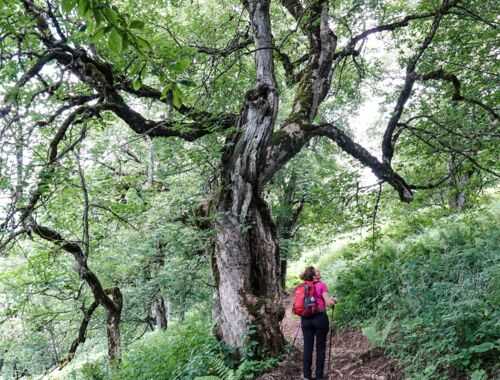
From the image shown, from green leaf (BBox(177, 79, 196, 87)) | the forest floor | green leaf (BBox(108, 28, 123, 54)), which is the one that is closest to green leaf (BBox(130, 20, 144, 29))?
green leaf (BBox(108, 28, 123, 54))

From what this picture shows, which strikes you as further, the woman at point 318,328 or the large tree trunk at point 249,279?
the large tree trunk at point 249,279

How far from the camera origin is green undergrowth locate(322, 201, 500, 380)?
3.87 metres

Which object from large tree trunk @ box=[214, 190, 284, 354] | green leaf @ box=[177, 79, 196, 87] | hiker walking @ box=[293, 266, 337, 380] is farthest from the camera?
large tree trunk @ box=[214, 190, 284, 354]

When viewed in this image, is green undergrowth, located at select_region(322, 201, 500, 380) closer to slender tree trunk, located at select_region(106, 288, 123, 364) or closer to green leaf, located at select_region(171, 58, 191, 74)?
green leaf, located at select_region(171, 58, 191, 74)

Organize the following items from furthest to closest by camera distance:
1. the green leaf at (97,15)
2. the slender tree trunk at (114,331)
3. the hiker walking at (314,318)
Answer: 1. the slender tree trunk at (114,331)
2. the hiker walking at (314,318)
3. the green leaf at (97,15)

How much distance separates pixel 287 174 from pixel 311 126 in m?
8.47

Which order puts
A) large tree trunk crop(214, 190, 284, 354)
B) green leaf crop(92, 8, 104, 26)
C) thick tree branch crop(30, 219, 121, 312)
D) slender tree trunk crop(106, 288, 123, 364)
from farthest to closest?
slender tree trunk crop(106, 288, 123, 364) < thick tree branch crop(30, 219, 121, 312) < large tree trunk crop(214, 190, 284, 354) < green leaf crop(92, 8, 104, 26)

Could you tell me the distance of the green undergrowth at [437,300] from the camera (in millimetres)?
3871

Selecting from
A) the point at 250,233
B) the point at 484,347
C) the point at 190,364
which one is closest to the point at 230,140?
the point at 250,233

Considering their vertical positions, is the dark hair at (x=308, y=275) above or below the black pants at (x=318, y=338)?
above

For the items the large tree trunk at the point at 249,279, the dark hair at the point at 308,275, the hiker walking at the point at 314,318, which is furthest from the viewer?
the large tree trunk at the point at 249,279

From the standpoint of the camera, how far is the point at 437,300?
499cm

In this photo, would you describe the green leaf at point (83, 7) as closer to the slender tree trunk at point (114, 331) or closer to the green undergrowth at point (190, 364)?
the green undergrowth at point (190, 364)

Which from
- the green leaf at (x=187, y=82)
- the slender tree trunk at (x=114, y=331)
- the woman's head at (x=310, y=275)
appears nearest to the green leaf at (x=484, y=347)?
the woman's head at (x=310, y=275)
